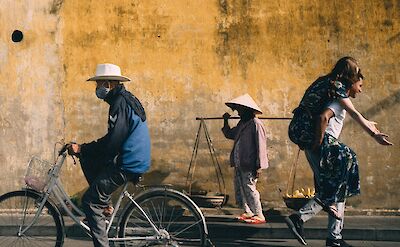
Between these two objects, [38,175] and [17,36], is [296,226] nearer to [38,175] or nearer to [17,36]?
[38,175]

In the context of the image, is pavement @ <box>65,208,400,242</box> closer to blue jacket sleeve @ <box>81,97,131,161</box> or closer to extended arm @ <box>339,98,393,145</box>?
extended arm @ <box>339,98,393,145</box>

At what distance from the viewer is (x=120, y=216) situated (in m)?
6.02

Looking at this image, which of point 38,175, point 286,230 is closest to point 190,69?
point 286,230

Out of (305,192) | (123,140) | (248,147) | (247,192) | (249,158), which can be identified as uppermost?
(123,140)

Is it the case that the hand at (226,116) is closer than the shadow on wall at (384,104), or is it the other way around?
the hand at (226,116)

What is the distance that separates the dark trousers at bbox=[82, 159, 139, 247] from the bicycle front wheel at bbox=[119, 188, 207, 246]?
0.20 meters

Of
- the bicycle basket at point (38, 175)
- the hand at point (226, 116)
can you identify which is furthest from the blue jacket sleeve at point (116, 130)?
the hand at point (226, 116)

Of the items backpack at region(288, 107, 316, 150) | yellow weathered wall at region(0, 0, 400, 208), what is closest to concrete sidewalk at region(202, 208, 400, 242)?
yellow weathered wall at region(0, 0, 400, 208)

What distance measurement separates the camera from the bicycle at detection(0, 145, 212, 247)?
5.91m

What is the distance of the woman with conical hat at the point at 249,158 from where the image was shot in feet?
27.5

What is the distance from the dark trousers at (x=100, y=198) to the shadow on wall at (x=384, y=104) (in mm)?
4856

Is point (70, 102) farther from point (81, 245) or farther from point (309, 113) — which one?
point (309, 113)

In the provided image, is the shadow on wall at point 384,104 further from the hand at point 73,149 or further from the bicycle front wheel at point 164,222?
the hand at point 73,149

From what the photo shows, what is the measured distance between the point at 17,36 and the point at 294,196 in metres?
4.70
